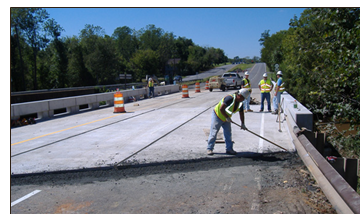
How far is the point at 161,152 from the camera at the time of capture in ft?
25.6

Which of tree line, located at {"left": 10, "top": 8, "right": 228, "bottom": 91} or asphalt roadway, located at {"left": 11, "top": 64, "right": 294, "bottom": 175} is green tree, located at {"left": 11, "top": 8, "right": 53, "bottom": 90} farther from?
asphalt roadway, located at {"left": 11, "top": 64, "right": 294, "bottom": 175}

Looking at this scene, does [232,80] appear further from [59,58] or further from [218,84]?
[59,58]

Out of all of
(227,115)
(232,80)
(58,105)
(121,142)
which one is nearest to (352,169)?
(227,115)

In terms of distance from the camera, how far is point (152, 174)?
6.38 metres

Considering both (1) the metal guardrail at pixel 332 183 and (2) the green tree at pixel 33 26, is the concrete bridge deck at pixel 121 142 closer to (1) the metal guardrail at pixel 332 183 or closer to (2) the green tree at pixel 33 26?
(1) the metal guardrail at pixel 332 183

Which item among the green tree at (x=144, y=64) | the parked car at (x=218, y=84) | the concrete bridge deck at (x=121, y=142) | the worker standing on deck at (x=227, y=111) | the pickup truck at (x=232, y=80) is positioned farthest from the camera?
the green tree at (x=144, y=64)

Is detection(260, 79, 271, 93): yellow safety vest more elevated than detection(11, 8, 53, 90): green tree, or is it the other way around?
detection(11, 8, 53, 90): green tree

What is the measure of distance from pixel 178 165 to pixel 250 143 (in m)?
2.67

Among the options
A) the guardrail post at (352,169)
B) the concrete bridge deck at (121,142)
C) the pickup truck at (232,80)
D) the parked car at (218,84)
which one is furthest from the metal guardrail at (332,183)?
the pickup truck at (232,80)

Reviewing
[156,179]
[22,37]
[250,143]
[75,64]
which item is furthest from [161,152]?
[75,64]

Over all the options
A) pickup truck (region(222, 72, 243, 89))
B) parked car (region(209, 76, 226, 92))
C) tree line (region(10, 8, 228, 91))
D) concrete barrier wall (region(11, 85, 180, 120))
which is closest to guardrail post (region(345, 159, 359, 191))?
concrete barrier wall (region(11, 85, 180, 120))

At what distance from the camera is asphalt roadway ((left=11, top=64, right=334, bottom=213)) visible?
4.90 m

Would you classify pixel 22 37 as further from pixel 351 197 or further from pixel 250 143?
pixel 351 197

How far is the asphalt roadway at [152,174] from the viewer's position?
4.90m
